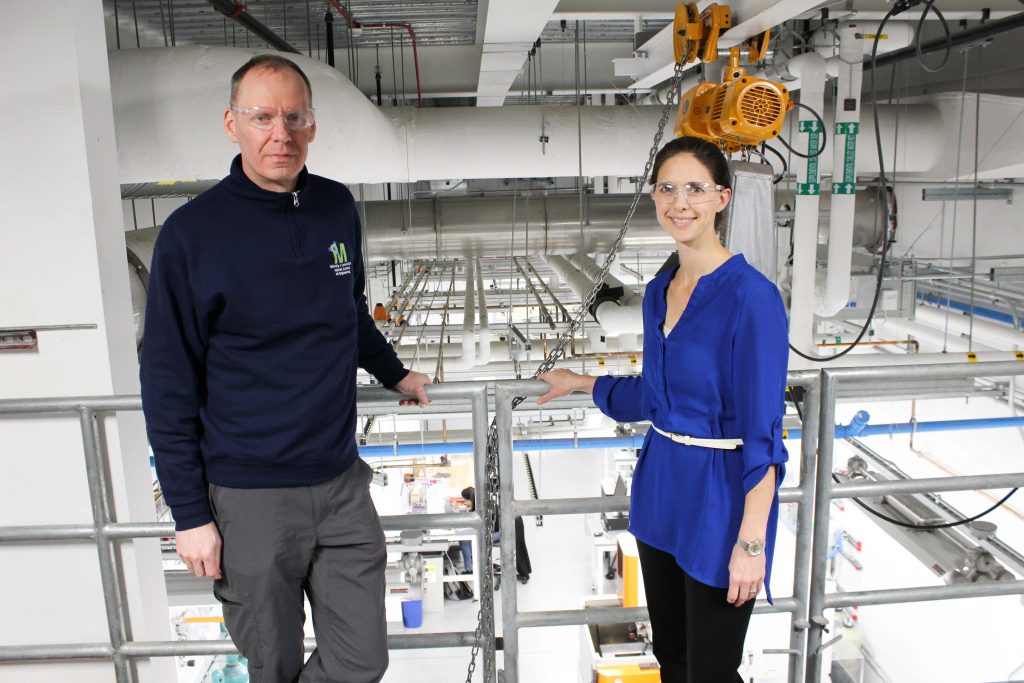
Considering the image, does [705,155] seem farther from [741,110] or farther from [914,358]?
[914,358]

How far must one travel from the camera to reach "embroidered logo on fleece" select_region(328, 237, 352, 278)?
1215mm

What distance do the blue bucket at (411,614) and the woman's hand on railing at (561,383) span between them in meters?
5.75

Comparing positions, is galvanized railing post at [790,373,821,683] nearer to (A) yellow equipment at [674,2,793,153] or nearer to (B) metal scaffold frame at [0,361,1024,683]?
(B) metal scaffold frame at [0,361,1024,683]

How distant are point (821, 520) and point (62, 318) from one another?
1641 mm

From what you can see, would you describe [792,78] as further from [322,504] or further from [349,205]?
[322,504]

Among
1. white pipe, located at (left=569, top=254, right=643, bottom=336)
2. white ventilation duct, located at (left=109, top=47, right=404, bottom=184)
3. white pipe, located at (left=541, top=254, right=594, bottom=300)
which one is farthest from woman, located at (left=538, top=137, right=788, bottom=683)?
white pipe, located at (left=541, top=254, right=594, bottom=300)

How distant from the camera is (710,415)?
1188 millimetres

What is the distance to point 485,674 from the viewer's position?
60.1 inches

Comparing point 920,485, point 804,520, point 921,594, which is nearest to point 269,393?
point 804,520

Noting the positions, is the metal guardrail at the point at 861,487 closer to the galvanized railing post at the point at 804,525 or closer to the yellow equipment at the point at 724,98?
the galvanized railing post at the point at 804,525

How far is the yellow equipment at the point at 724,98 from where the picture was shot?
196cm

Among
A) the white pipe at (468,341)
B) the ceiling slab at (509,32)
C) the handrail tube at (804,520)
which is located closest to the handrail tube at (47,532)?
the handrail tube at (804,520)

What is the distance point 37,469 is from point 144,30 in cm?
278

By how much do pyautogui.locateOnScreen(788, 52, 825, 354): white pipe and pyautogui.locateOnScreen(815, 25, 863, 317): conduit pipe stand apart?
0.09m
